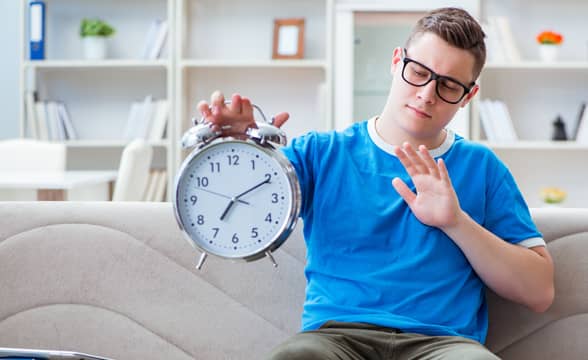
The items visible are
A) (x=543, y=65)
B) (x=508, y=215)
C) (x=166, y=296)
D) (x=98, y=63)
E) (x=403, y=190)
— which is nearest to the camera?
(x=403, y=190)

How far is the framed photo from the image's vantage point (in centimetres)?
465

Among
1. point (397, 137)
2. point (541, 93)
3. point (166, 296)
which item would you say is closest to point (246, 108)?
point (397, 137)

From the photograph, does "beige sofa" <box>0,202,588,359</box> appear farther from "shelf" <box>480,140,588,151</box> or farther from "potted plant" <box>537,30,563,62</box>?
"potted plant" <box>537,30,563,62</box>

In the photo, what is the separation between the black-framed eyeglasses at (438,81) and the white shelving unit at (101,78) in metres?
3.52

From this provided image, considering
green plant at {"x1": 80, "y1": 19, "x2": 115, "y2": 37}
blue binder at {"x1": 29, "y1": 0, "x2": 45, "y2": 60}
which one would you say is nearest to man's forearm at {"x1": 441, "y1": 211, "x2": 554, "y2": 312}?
green plant at {"x1": 80, "y1": 19, "x2": 115, "y2": 37}

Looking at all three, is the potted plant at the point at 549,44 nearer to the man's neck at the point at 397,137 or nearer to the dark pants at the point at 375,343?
the man's neck at the point at 397,137

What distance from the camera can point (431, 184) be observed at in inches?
52.3

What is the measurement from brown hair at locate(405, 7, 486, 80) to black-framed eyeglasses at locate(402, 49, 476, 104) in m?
0.06

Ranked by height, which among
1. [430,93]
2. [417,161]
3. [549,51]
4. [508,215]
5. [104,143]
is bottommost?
[104,143]

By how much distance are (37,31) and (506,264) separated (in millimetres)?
3825

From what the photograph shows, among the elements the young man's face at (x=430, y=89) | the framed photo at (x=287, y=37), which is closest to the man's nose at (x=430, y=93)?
the young man's face at (x=430, y=89)

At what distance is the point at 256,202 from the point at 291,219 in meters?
0.06

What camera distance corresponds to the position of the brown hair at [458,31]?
1.43 m

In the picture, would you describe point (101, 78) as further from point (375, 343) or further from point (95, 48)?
point (375, 343)
